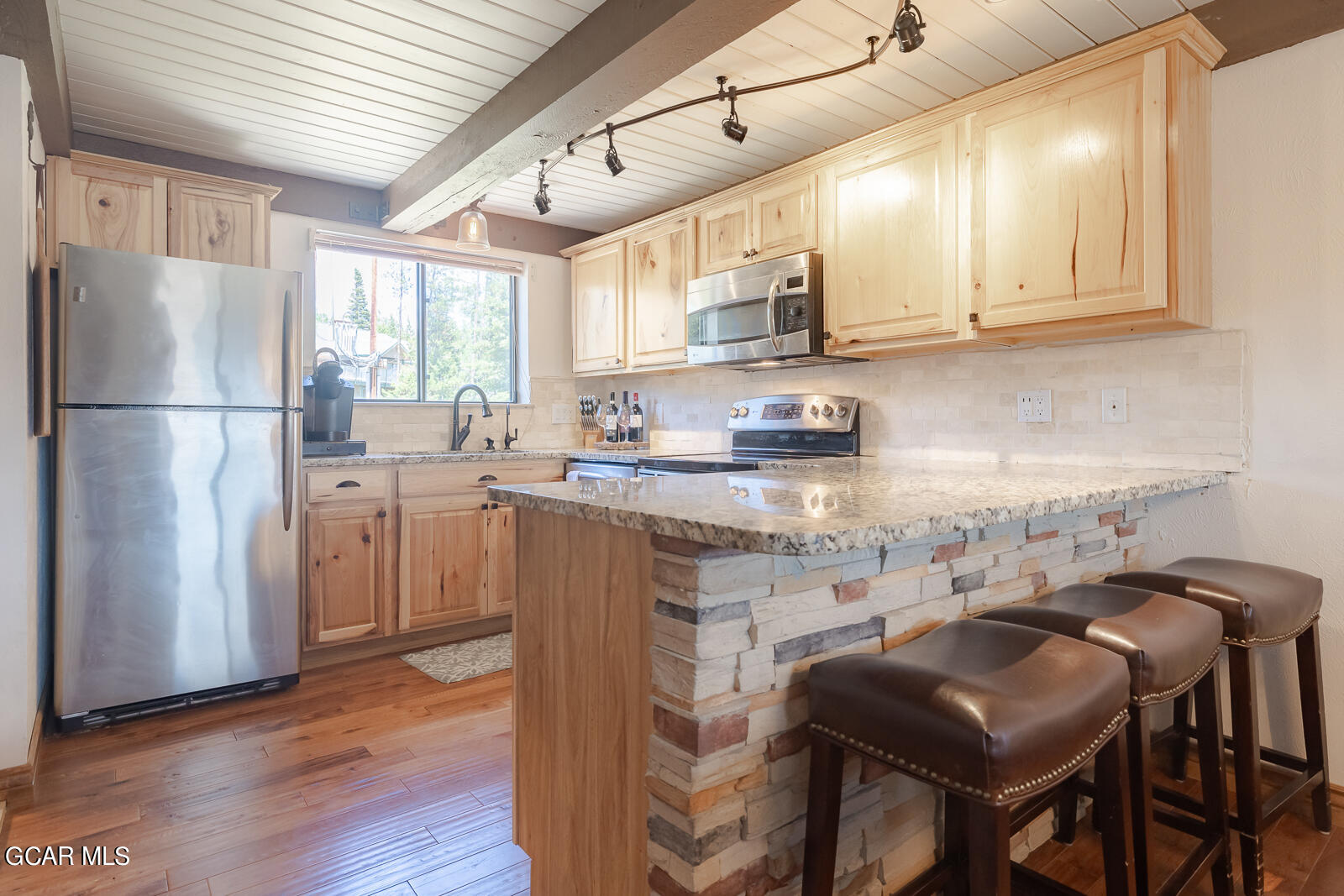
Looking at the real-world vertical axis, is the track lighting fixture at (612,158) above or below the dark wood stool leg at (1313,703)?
above

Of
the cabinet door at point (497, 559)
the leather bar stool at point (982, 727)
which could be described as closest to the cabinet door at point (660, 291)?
the cabinet door at point (497, 559)

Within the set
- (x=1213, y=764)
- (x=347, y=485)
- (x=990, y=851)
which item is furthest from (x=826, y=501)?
(x=347, y=485)

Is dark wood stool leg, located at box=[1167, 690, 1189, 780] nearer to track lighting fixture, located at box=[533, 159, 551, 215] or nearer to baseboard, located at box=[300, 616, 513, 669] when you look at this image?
baseboard, located at box=[300, 616, 513, 669]

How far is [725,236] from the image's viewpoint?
11.1ft

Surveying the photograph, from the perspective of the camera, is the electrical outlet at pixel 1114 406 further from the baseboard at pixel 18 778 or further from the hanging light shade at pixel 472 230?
the baseboard at pixel 18 778

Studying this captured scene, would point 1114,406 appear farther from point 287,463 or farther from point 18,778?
point 18,778

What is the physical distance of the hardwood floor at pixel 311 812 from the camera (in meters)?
1.65

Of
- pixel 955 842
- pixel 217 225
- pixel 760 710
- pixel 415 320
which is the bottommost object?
pixel 955 842

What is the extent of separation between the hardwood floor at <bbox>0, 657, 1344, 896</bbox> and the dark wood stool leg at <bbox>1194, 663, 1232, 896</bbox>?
6.8 inches

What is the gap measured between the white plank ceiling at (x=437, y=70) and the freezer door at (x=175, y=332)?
0.64 meters

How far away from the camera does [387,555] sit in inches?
128

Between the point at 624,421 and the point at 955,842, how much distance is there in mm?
3079

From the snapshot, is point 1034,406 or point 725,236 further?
point 725,236

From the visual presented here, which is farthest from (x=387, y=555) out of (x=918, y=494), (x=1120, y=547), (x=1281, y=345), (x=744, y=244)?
(x=1281, y=345)
